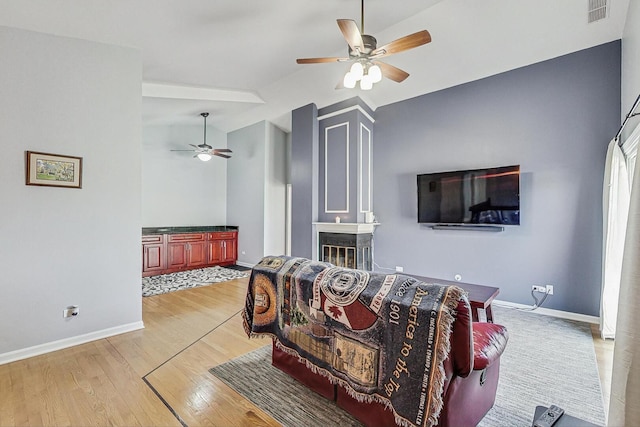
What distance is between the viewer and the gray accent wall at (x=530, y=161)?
3414mm

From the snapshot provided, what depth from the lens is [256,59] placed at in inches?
159

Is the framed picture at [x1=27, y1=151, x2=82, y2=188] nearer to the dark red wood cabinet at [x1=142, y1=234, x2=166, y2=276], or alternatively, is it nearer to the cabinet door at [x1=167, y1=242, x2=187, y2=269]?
the dark red wood cabinet at [x1=142, y1=234, x2=166, y2=276]

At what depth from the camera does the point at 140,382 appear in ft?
7.14

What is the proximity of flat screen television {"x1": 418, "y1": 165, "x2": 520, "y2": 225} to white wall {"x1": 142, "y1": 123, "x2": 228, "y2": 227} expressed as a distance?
16.1 feet

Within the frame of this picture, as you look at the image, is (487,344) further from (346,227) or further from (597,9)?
(597,9)

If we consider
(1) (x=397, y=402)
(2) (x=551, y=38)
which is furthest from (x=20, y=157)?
(2) (x=551, y=38)

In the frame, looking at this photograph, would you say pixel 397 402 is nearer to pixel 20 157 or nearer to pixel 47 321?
pixel 47 321

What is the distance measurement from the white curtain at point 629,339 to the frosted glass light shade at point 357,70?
2.11 m

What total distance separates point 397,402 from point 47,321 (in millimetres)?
3193

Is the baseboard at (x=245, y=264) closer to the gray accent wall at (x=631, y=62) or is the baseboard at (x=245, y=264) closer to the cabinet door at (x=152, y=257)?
the cabinet door at (x=152, y=257)

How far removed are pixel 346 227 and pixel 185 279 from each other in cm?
322

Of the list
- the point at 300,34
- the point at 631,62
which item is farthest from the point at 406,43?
the point at 631,62

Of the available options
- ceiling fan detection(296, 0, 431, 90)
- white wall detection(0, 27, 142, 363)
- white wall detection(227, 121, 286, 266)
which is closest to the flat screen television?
ceiling fan detection(296, 0, 431, 90)

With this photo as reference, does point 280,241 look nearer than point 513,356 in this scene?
No
